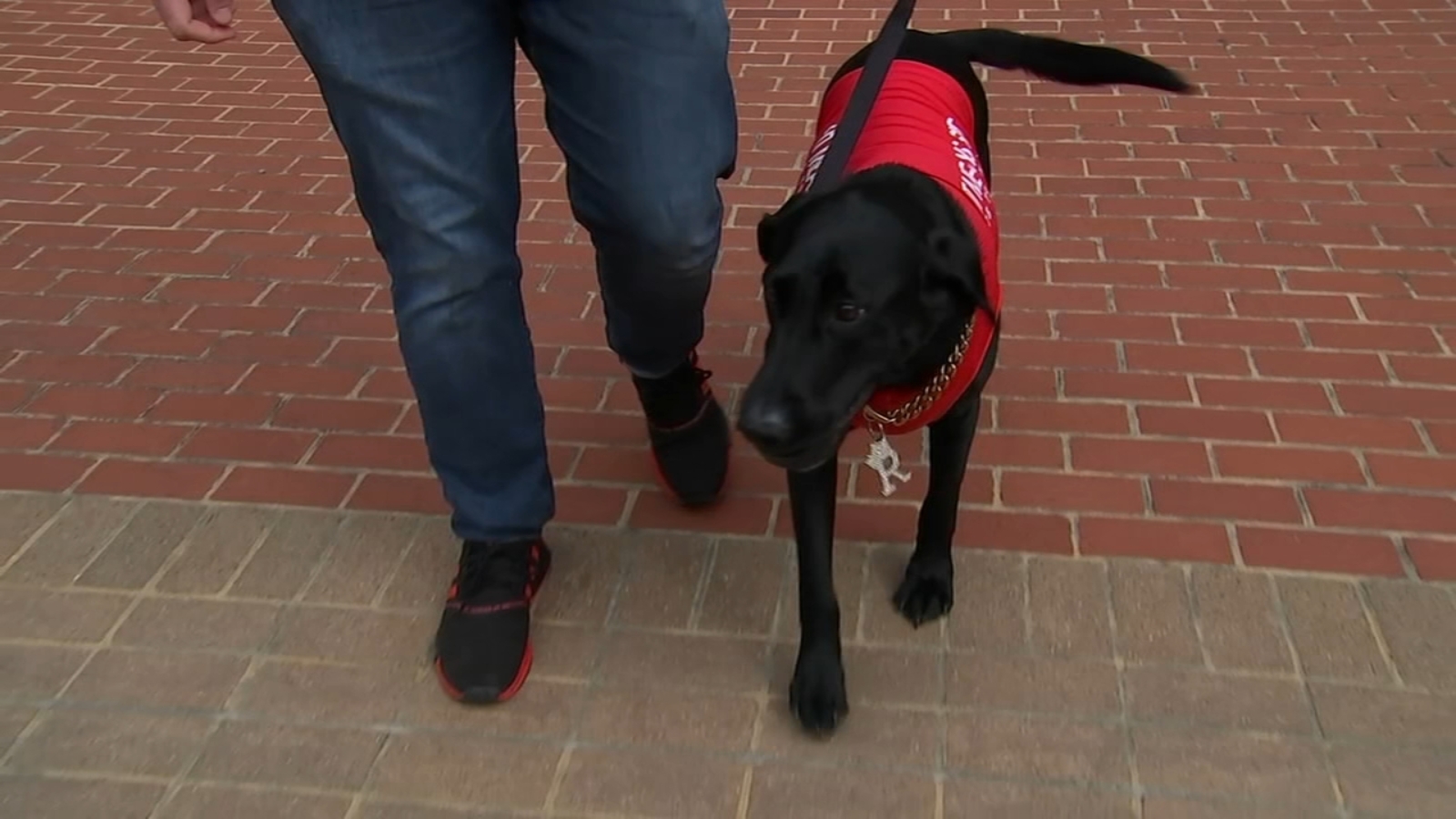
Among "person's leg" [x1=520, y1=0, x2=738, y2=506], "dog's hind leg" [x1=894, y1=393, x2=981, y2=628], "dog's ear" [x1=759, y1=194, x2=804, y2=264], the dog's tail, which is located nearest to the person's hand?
"person's leg" [x1=520, y1=0, x2=738, y2=506]

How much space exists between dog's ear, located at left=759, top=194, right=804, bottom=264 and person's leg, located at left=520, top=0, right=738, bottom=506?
185mm

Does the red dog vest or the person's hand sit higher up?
the person's hand

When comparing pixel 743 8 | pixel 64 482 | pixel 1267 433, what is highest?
pixel 64 482

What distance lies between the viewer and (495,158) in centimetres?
224

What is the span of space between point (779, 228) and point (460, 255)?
560 mm

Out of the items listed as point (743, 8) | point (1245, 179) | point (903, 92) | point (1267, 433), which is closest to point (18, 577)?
point (903, 92)

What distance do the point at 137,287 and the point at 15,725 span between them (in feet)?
6.01

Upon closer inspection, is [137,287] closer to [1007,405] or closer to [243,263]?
[243,263]

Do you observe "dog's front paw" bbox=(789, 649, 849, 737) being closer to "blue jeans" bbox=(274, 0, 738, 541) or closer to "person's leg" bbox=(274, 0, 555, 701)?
"person's leg" bbox=(274, 0, 555, 701)

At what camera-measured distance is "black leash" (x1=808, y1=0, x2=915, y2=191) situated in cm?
223

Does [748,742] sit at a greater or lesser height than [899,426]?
lesser

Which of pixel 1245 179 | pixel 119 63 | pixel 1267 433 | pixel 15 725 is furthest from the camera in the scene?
pixel 119 63

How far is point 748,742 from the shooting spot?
7.41ft

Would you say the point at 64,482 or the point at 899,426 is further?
the point at 64,482
